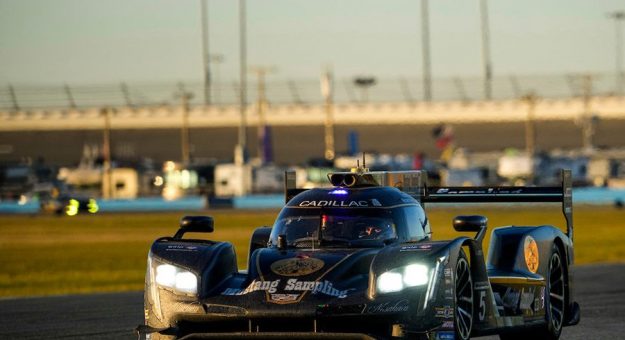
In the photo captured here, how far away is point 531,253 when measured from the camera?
46.5ft

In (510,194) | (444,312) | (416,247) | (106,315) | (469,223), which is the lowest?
(106,315)

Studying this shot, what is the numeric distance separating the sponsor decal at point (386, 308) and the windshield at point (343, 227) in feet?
4.13

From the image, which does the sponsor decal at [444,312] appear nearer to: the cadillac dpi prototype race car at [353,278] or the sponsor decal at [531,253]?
the cadillac dpi prototype race car at [353,278]

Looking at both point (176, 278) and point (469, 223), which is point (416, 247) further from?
point (176, 278)

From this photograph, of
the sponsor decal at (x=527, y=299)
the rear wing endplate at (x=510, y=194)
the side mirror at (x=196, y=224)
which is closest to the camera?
the side mirror at (x=196, y=224)

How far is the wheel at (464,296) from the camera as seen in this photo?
1207 centimetres

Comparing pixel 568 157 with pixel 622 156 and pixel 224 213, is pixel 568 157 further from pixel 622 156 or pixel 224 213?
pixel 224 213

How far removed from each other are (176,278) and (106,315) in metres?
6.92

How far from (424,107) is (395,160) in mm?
18815

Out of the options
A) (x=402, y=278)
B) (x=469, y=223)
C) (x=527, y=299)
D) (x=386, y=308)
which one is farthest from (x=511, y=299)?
(x=386, y=308)

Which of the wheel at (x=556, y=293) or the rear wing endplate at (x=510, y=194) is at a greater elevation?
the rear wing endplate at (x=510, y=194)

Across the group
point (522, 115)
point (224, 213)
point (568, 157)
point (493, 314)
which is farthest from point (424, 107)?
point (493, 314)

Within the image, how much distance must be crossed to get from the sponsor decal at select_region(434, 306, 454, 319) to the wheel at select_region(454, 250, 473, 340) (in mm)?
332

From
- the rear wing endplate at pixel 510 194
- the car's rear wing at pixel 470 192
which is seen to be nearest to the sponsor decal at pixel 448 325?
the car's rear wing at pixel 470 192
